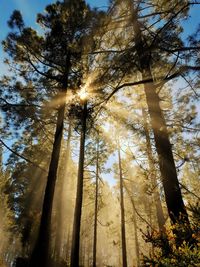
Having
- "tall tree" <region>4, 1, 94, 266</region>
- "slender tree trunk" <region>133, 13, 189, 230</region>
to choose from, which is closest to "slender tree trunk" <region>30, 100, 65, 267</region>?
"tall tree" <region>4, 1, 94, 266</region>

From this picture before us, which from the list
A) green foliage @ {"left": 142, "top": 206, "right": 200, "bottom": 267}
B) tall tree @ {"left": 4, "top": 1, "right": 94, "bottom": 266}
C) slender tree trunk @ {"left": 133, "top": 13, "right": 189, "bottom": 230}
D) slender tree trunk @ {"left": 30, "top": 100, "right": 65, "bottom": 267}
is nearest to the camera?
green foliage @ {"left": 142, "top": 206, "right": 200, "bottom": 267}

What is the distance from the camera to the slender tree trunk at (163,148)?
5.37 m

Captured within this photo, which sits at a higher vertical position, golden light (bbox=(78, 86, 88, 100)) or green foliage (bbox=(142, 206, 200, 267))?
golden light (bbox=(78, 86, 88, 100))

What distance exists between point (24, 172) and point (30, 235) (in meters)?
10.9

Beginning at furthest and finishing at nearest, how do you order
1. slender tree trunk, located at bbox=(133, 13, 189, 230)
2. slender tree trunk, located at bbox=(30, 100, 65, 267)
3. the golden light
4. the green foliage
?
the golden light < slender tree trunk, located at bbox=(30, 100, 65, 267) < slender tree trunk, located at bbox=(133, 13, 189, 230) < the green foliage

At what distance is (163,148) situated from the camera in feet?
20.4

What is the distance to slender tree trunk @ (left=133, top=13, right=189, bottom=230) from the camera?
537 cm

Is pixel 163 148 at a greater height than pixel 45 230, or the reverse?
pixel 163 148

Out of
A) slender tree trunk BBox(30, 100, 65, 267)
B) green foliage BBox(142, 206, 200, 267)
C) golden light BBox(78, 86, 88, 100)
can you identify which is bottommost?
green foliage BBox(142, 206, 200, 267)

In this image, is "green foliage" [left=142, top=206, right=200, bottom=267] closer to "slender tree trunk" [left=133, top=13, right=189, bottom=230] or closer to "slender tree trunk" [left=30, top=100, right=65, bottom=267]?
"slender tree trunk" [left=133, top=13, right=189, bottom=230]

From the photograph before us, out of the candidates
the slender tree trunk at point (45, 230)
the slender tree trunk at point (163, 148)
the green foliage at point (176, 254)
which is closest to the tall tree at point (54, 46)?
the slender tree trunk at point (45, 230)

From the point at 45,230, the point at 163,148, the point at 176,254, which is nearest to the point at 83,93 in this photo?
the point at 163,148

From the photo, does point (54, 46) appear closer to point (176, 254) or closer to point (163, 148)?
point (163, 148)

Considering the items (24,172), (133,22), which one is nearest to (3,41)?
(133,22)
